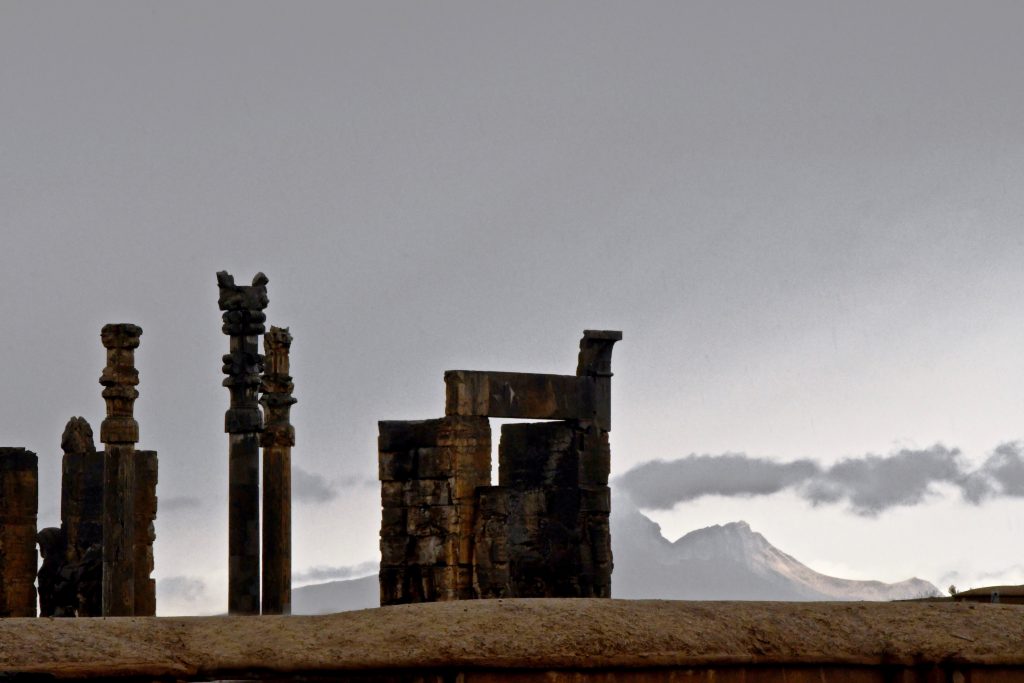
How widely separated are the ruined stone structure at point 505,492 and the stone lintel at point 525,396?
1 centimetres

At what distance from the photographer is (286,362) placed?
27250 mm

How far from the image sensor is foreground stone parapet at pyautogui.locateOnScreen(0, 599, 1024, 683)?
8906 millimetres

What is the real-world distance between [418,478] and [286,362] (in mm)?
3822

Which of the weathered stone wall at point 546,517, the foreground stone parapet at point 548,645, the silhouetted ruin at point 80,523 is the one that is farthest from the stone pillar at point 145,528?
the foreground stone parapet at point 548,645

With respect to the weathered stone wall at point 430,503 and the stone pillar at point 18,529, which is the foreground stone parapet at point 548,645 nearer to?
the weathered stone wall at point 430,503

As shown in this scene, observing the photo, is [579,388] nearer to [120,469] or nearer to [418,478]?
[418,478]

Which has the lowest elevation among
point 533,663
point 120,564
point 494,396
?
point 533,663

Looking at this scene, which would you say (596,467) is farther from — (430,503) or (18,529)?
(18,529)

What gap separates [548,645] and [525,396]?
50.7 ft

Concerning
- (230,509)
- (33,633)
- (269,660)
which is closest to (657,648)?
(269,660)

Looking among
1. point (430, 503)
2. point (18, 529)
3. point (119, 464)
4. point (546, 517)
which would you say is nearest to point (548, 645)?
point (430, 503)

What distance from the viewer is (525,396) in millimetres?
24641

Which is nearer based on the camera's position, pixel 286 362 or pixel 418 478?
pixel 418 478

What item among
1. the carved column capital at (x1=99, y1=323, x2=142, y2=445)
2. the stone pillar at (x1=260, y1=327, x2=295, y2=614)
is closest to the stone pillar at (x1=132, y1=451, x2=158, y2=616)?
the stone pillar at (x1=260, y1=327, x2=295, y2=614)
